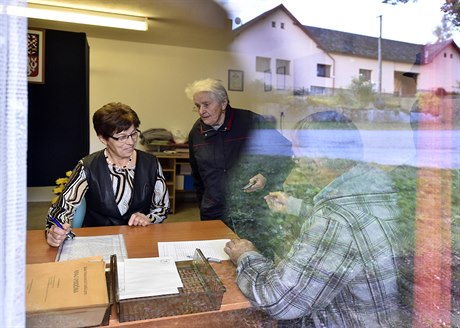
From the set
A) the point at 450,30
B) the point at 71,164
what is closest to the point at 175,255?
the point at 450,30

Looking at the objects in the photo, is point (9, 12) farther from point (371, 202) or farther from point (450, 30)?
point (450, 30)

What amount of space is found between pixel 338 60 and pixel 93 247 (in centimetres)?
122

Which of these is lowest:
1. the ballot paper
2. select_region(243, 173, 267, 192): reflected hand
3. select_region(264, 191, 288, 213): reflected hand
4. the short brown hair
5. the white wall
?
the ballot paper

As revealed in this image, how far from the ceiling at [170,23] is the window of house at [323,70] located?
6.59 ft

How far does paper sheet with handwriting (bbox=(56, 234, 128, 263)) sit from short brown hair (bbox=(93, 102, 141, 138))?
20.3 inches

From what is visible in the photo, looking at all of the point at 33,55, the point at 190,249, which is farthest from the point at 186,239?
the point at 33,55

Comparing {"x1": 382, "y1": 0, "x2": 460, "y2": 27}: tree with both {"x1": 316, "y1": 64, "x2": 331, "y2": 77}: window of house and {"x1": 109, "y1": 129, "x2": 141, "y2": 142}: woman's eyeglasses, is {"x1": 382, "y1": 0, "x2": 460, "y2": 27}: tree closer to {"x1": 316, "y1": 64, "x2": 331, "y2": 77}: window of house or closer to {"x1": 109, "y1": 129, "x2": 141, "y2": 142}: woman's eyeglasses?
{"x1": 316, "y1": 64, "x2": 331, "y2": 77}: window of house

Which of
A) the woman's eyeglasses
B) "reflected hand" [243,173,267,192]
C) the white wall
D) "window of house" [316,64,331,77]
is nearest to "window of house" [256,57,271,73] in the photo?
"window of house" [316,64,331,77]

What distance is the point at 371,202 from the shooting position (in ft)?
2.40

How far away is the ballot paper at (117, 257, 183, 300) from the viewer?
2.47 ft

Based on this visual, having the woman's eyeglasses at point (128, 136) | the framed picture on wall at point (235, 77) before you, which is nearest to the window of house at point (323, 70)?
the woman's eyeglasses at point (128, 136)

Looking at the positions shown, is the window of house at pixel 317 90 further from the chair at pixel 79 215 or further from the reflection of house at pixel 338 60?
the chair at pixel 79 215

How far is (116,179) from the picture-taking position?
1.57m

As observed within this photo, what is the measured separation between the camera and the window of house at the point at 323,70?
151cm
